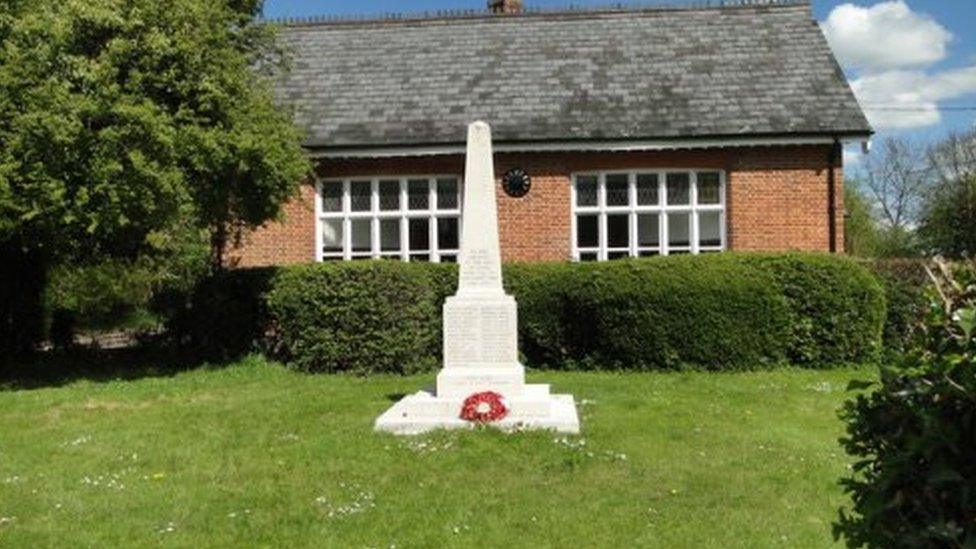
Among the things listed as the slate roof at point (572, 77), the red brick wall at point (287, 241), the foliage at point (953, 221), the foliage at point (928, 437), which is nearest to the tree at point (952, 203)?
the foliage at point (953, 221)

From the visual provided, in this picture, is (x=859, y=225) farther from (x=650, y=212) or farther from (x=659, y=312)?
(x=659, y=312)

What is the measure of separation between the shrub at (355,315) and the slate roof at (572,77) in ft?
16.2

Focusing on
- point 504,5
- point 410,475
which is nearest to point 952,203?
point 504,5

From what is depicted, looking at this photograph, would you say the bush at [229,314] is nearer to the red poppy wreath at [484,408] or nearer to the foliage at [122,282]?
the foliage at [122,282]

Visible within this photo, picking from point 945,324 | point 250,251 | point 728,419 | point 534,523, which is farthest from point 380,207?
point 945,324

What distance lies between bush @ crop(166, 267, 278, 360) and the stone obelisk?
584 cm

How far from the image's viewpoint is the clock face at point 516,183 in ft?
62.0

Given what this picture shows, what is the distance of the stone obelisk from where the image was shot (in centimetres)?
967

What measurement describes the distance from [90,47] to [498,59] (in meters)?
9.92

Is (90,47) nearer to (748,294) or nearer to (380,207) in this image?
(380,207)

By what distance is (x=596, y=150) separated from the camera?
1858 cm

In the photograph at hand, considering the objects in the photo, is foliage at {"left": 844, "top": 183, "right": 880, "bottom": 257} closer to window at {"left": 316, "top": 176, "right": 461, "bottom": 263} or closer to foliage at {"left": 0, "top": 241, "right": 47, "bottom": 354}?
window at {"left": 316, "top": 176, "right": 461, "bottom": 263}

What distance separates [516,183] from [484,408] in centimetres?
990

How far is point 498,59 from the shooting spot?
2114 centimetres
